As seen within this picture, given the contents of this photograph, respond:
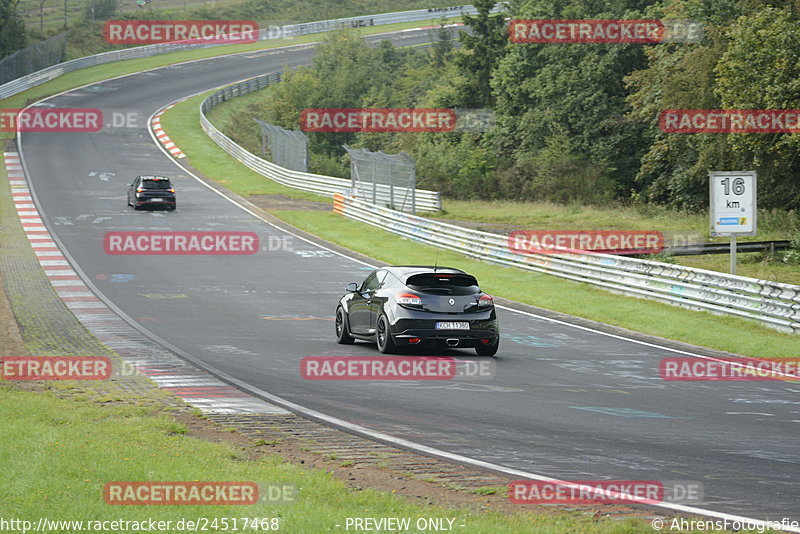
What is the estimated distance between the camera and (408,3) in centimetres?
11594

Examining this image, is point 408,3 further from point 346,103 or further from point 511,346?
point 511,346

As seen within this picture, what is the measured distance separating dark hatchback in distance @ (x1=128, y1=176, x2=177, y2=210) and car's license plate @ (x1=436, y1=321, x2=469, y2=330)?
27.3 metres

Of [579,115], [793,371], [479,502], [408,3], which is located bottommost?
[793,371]

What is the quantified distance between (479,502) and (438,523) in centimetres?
113

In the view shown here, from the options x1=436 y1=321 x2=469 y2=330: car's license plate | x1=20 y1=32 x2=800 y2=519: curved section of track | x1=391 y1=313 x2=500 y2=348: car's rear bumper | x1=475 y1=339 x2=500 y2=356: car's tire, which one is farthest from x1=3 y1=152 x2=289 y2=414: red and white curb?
x1=475 y1=339 x2=500 y2=356: car's tire

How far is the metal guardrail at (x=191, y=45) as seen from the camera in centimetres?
7262

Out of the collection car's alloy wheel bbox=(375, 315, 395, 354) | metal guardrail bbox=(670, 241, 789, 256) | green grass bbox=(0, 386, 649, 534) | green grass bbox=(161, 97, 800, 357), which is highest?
green grass bbox=(0, 386, 649, 534)

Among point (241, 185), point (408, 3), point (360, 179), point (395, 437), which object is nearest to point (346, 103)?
point (241, 185)

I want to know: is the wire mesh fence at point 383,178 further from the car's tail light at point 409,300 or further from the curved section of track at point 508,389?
the car's tail light at point 409,300

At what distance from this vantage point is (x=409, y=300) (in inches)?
610

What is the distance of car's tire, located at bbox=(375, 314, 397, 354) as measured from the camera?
15.7 metres

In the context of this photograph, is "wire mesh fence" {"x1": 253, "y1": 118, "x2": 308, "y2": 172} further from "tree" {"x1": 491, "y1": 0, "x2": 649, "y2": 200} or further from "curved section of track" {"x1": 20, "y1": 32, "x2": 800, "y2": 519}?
"curved section of track" {"x1": 20, "y1": 32, "x2": 800, "y2": 519}

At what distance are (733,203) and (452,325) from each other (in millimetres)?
10472

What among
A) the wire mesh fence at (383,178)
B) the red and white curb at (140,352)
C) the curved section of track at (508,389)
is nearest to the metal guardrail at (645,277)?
the wire mesh fence at (383,178)
